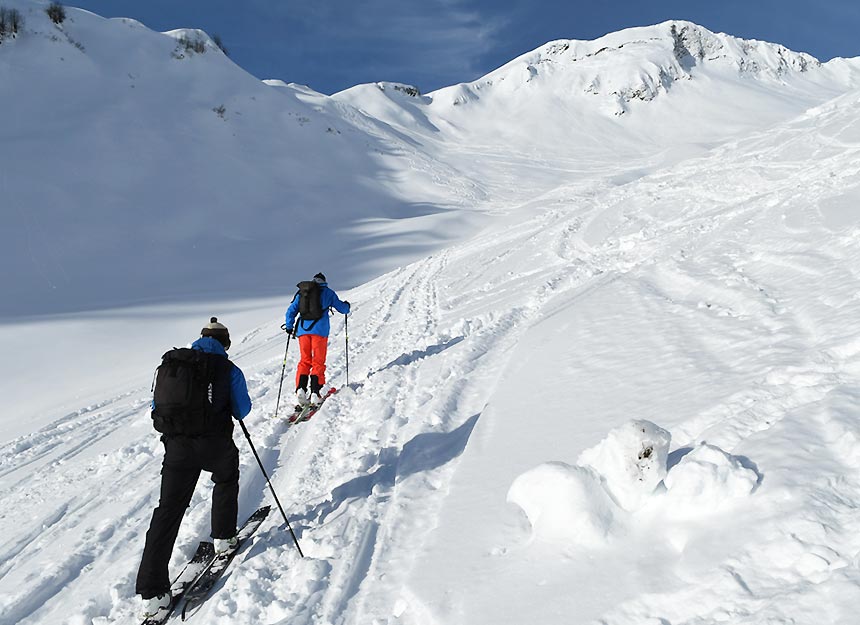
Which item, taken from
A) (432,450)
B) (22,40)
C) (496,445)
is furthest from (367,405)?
(22,40)

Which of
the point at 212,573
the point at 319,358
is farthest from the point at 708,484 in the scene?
the point at 319,358

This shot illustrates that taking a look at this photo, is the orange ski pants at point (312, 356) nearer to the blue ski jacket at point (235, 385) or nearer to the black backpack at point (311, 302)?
the black backpack at point (311, 302)

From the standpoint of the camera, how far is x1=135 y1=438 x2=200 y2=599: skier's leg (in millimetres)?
3627

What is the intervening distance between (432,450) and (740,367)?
9.38 feet

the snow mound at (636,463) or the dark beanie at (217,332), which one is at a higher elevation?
the dark beanie at (217,332)

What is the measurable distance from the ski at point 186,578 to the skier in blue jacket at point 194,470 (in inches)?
1.8

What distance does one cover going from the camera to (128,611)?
144 inches

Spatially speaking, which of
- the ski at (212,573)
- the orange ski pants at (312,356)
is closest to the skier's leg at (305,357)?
the orange ski pants at (312,356)

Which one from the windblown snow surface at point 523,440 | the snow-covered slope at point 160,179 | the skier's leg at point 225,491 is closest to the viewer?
the windblown snow surface at point 523,440

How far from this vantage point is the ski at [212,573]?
11.9ft

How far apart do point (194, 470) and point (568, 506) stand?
8.34 ft

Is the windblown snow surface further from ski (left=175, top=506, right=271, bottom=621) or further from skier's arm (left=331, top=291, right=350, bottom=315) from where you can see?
skier's arm (left=331, top=291, right=350, bottom=315)

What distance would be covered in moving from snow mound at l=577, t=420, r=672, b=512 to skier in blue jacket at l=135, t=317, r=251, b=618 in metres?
2.46

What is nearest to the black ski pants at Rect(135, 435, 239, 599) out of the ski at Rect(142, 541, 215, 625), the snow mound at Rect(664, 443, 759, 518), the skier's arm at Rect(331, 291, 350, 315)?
the ski at Rect(142, 541, 215, 625)
